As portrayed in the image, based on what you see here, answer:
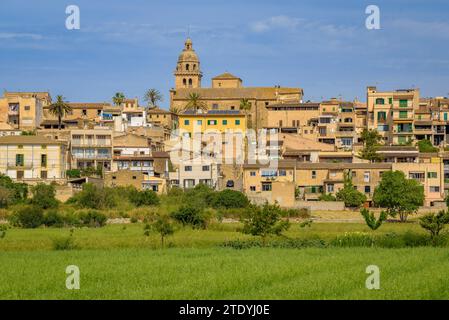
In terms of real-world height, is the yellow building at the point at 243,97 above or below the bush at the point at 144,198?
above

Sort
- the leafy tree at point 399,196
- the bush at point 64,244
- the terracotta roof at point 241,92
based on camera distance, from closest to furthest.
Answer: the bush at point 64,244
the leafy tree at point 399,196
the terracotta roof at point 241,92

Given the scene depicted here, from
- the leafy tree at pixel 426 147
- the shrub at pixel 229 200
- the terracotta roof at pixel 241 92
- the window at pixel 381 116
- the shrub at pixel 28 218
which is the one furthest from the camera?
the terracotta roof at pixel 241 92

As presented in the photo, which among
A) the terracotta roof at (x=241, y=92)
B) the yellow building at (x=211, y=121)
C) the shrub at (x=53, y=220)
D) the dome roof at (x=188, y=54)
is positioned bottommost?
the shrub at (x=53, y=220)

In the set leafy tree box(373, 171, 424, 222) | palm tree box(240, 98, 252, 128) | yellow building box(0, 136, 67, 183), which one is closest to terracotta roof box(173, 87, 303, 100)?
palm tree box(240, 98, 252, 128)

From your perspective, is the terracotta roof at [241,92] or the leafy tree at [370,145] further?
the terracotta roof at [241,92]

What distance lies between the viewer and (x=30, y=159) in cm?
6981

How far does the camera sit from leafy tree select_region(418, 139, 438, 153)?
77.9 m

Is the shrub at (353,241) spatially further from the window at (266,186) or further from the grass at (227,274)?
the window at (266,186)

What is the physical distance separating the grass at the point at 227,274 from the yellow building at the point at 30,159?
33546mm

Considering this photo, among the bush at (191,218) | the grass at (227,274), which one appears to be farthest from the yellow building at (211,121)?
the grass at (227,274)

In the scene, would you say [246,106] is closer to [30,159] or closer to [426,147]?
[426,147]

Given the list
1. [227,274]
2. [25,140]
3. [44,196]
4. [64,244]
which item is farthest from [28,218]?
[227,274]

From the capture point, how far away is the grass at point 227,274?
78.7 feet
